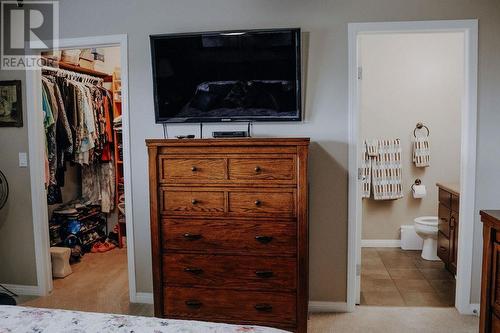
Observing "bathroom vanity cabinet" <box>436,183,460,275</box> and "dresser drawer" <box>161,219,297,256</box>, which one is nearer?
"dresser drawer" <box>161,219,297,256</box>

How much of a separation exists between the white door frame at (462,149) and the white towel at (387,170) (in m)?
1.52

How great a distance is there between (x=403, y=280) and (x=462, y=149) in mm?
1391

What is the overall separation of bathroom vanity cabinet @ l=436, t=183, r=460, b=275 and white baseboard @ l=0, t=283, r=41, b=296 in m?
3.65

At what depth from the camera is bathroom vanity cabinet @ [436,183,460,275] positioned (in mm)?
3246

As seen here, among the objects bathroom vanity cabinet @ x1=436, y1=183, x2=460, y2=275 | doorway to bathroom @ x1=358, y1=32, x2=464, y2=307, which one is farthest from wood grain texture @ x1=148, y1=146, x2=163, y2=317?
doorway to bathroom @ x1=358, y1=32, x2=464, y2=307

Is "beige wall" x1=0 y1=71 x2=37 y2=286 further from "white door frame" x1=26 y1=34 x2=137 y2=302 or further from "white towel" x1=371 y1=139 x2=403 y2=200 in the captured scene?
"white towel" x1=371 y1=139 x2=403 y2=200

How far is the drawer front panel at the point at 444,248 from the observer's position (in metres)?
3.50

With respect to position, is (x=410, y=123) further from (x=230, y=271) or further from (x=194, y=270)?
(x=194, y=270)

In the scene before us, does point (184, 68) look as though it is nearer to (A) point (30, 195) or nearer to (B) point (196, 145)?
(B) point (196, 145)

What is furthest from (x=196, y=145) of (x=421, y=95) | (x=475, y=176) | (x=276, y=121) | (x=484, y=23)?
(x=421, y=95)

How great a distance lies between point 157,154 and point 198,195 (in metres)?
0.37

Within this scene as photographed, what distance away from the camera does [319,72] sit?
276 cm

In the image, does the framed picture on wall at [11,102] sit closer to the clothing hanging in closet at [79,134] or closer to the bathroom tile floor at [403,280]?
the clothing hanging in closet at [79,134]

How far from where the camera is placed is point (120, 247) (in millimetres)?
4480
